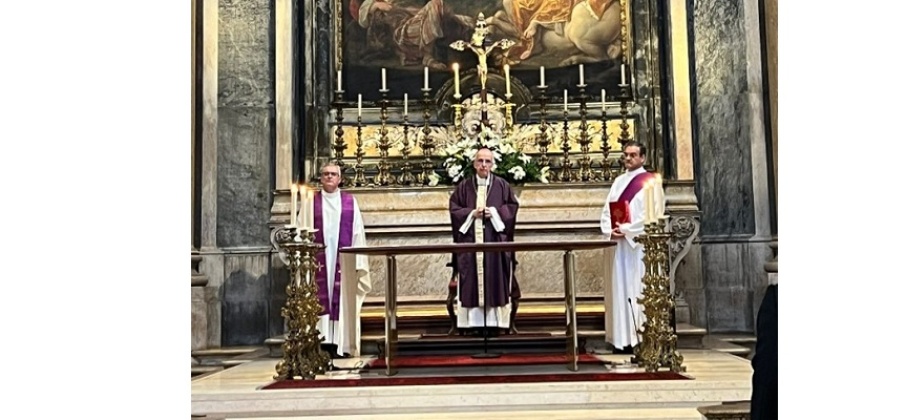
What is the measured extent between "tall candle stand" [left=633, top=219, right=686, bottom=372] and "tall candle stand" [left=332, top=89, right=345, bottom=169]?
4592 millimetres

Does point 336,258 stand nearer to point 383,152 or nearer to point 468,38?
point 383,152

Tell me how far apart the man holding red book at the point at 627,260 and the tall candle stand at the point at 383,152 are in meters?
3.18

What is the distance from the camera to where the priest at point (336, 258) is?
359 inches

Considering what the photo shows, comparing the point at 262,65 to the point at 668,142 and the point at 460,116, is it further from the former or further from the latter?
the point at 668,142

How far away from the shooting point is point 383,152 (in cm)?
1141

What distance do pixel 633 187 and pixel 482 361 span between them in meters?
2.42

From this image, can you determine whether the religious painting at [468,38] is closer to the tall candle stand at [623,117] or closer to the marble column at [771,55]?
the tall candle stand at [623,117]

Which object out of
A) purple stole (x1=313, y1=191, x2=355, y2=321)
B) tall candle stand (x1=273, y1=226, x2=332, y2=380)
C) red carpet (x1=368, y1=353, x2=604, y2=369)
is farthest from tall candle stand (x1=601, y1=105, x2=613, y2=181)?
tall candle stand (x1=273, y1=226, x2=332, y2=380)

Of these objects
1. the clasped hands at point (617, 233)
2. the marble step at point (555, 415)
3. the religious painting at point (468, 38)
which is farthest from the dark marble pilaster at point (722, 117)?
the marble step at point (555, 415)

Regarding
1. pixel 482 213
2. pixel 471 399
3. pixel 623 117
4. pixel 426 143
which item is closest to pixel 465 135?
pixel 426 143

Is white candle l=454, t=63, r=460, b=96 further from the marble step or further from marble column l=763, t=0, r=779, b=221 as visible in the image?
the marble step

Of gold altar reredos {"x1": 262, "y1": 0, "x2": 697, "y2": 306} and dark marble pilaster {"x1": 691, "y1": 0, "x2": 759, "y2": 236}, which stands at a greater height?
dark marble pilaster {"x1": 691, "y1": 0, "x2": 759, "y2": 236}

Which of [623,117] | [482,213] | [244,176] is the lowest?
[482,213]

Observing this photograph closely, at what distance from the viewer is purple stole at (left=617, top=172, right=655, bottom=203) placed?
9.04 m
